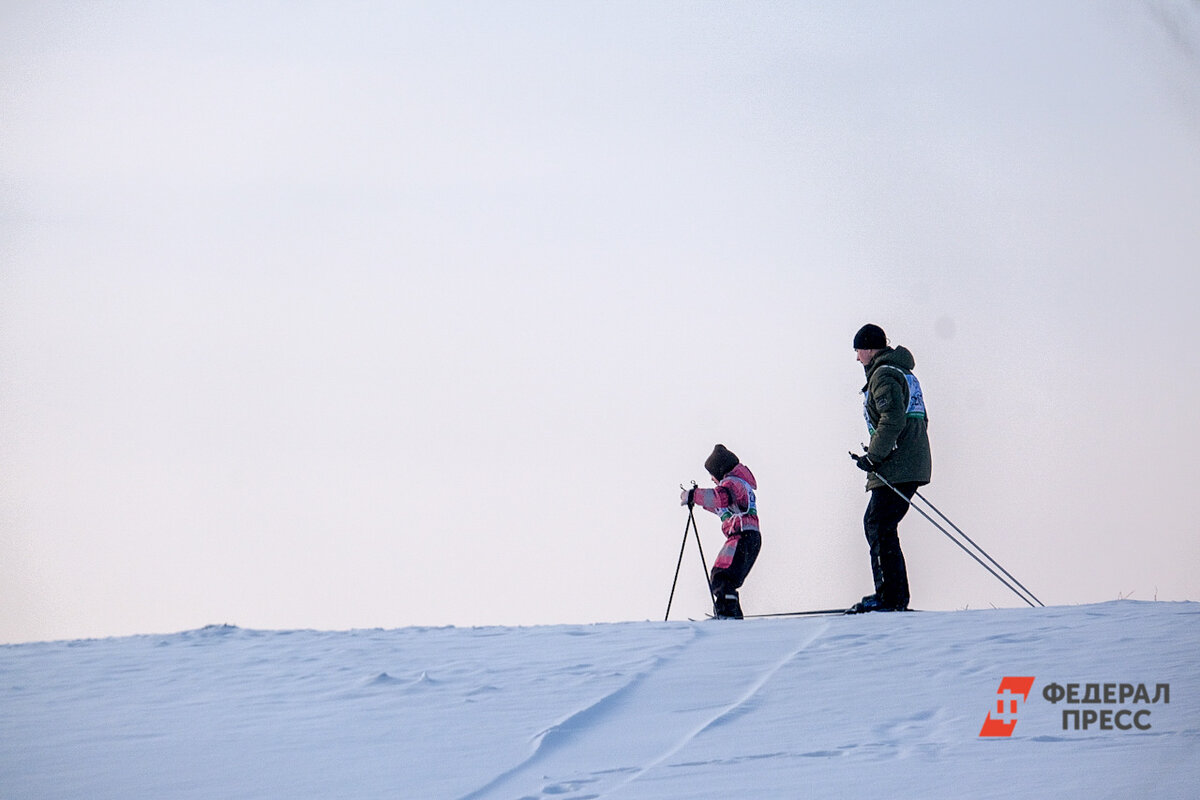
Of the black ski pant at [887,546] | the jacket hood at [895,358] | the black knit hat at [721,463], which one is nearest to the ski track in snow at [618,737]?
the black ski pant at [887,546]

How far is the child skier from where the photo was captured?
895cm

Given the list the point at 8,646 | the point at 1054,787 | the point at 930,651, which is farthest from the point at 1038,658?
the point at 8,646

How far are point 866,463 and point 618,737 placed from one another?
12.4 feet

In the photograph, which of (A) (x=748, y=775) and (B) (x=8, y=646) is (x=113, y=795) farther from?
(B) (x=8, y=646)

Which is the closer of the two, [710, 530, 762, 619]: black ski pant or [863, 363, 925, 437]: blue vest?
[863, 363, 925, 437]: blue vest

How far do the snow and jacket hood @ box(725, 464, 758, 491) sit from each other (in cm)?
212

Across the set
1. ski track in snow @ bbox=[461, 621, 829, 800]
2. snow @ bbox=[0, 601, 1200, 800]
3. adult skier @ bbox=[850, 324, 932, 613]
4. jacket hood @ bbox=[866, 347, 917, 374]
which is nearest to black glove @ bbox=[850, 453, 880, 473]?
adult skier @ bbox=[850, 324, 932, 613]

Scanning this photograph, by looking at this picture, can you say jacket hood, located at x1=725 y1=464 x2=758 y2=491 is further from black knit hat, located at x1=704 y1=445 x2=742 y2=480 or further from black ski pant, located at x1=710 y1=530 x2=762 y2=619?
black ski pant, located at x1=710 y1=530 x2=762 y2=619

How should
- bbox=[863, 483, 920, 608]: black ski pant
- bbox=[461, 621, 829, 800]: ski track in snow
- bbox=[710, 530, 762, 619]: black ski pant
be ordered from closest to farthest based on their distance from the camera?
bbox=[461, 621, 829, 800]: ski track in snow
bbox=[863, 483, 920, 608]: black ski pant
bbox=[710, 530, 762, 619]: black ski pant

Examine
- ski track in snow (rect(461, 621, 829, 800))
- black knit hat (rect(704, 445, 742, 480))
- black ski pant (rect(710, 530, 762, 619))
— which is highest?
black knit hat (rect(704, 445, 742, 480))

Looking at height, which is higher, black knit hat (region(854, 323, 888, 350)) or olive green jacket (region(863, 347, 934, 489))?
black knit hat (region(854, 323, 888, 350))

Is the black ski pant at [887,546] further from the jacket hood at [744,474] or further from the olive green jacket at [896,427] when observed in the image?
the jacket hood at [744,474]

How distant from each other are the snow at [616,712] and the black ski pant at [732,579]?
1.73 metres

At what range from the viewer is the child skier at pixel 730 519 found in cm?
895
